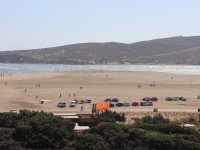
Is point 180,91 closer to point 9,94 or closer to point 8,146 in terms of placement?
point 9,94

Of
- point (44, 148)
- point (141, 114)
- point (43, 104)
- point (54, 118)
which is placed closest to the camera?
point (44, 148)

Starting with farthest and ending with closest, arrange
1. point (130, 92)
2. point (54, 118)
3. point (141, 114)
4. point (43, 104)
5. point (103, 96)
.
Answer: point (130, 92), point (103, 96), point (43, 104), point (141, 114), point (54, 118)

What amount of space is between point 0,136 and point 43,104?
38.8m

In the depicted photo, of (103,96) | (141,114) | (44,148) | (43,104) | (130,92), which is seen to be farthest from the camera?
(130,92)

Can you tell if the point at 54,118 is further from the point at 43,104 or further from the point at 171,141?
the point at 43,104

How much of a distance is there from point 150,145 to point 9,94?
54638mm

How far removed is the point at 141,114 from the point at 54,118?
25.4 metres

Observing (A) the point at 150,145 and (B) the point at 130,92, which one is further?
(B) the point at 130,92

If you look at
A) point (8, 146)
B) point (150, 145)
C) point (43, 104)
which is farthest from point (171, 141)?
point (43, 104)

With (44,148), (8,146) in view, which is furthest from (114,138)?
(8,146)

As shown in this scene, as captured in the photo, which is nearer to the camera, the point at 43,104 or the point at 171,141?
the point at 171,141

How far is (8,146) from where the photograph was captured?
1817cm

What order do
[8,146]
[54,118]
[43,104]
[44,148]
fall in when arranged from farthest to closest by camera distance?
1. [43,104]
2. [54,118]
3. [44,148]
4. [8,146]

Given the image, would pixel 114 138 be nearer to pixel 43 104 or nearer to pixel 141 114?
pixel 141 114
